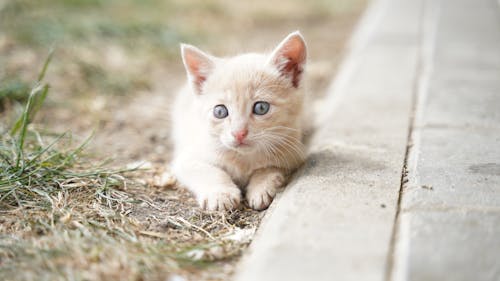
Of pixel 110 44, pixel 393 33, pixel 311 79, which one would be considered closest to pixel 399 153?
pixel 311 79

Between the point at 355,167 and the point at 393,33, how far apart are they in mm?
3004

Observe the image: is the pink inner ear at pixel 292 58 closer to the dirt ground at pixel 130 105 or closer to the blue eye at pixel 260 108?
the blue eye at pixel 260 108

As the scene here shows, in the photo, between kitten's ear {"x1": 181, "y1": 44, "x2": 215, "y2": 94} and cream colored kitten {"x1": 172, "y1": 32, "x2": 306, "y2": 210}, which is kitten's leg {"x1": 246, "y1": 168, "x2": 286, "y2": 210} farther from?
kitten's ear {"x1": 181, "y1": 44, "x2": 215, "y2": 94}

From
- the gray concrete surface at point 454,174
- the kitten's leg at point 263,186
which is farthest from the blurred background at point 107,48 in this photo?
the kitten's leg at point 263,186

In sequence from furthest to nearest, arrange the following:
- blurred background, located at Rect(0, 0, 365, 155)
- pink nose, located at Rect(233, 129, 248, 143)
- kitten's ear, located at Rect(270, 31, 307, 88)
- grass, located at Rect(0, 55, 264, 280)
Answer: blurred background, located at Rect(0, 0, 365, 155), kitten's ear, located at Rect(270, 31, 307, 88), pink nose, located at Rect(233, 129, 248, 143), grass, located at Rect(0, 55, 264, 280)

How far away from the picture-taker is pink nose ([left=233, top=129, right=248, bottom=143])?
2.11m

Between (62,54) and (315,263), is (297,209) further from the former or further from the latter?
(62,54)

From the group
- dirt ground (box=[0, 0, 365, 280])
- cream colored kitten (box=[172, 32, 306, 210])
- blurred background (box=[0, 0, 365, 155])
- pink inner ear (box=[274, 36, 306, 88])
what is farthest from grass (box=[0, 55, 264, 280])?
blurred background (box=[0, 0, 365, 155])

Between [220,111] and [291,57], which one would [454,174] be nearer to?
[291,57]

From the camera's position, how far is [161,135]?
10.7 ft

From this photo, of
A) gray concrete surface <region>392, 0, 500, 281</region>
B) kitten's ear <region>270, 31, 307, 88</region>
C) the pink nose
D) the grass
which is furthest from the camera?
kitten's ear <region>270, 31, 307, 88</region>

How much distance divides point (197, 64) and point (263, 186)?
65 cm

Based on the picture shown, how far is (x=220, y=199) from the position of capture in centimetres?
A: 212

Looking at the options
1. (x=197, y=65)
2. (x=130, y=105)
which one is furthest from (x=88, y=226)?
(x=130, y=105)
